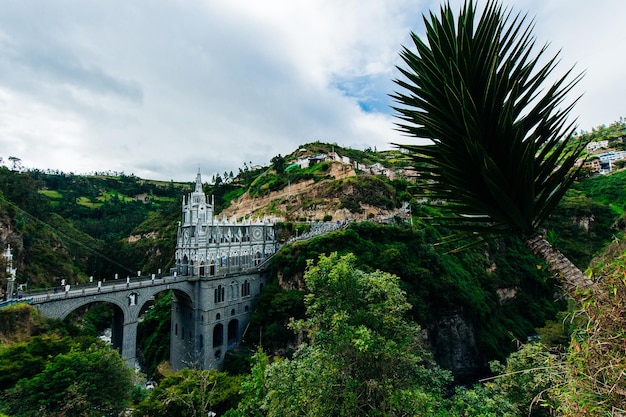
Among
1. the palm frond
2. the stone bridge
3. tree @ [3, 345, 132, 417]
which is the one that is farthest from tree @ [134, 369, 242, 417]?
the palm frond

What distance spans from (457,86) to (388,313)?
9.14 m

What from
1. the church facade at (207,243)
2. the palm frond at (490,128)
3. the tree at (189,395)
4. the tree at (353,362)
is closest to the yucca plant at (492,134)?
the palm frond at (490,128)

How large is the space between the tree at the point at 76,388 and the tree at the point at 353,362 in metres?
8.79

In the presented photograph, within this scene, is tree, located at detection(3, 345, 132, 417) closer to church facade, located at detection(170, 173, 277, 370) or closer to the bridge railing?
the bridge railing

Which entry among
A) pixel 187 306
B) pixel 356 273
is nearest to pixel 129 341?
pixel 187 306

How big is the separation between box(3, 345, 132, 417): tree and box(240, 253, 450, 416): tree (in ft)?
28.8

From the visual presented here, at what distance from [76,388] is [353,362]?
1363cm

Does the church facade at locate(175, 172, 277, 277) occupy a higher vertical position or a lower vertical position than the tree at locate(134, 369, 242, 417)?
higher

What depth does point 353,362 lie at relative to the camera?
10.9 metres

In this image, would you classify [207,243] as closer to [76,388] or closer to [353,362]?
[76,388]

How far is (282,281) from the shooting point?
37.8 metres

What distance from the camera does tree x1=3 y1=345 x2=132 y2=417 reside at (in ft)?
47.0

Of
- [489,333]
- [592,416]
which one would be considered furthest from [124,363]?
[489,333]

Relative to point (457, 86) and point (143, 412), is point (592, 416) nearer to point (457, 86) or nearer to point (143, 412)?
point (457, 86)
